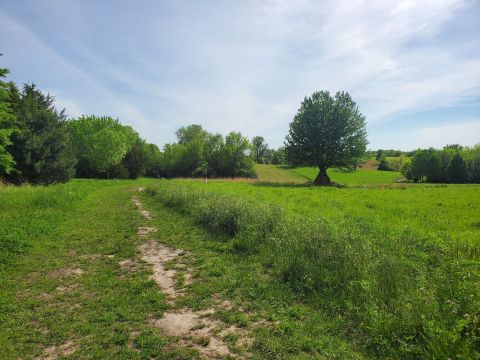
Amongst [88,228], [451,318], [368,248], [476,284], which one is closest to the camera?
[451,318]

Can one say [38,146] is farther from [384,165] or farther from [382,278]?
[384,165]

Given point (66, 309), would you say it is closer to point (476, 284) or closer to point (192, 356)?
point (192, 356)

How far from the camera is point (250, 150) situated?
63.7 metres

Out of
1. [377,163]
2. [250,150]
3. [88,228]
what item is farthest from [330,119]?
[377,163]

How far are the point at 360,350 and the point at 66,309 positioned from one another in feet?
17.3

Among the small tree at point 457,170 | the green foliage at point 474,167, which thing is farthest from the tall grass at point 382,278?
the green foliage at point 474,167

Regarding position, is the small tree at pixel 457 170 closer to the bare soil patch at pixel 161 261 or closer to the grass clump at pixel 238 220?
the grass clump at pixel 238 220

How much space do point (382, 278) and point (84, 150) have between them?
181 ft

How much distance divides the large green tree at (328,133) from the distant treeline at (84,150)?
430 cm

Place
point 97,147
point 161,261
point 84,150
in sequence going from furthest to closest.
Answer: point 84,150 < point 97,147 < point 161,261

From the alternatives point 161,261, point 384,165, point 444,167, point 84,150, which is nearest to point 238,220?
point 161,261

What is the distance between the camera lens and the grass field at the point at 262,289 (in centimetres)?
438

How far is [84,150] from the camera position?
169ft

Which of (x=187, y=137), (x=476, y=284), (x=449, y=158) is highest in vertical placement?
(x=187, y=137)
